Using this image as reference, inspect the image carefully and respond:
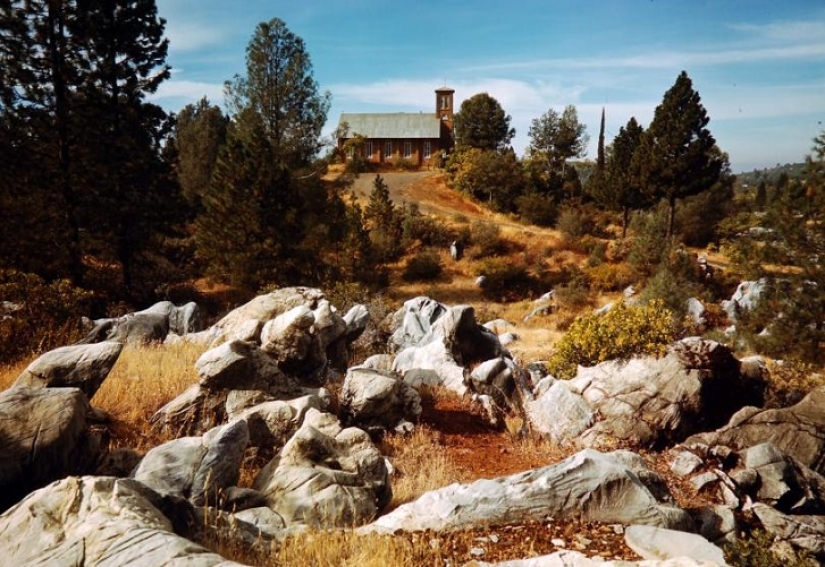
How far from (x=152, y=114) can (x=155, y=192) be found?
390 cm

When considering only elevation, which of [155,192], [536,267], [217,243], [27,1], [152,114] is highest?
[27,1]

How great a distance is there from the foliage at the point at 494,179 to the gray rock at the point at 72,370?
154 ft

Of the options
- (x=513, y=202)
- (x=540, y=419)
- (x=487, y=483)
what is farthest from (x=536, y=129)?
(x=487, y=483)

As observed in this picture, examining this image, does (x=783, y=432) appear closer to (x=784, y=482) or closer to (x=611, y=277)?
(x=784, y=482)

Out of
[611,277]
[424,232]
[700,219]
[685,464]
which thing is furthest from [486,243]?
[685,464]

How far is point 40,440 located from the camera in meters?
6.00

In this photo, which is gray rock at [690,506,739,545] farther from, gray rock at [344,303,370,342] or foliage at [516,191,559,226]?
foliage at [516,191,559,226]

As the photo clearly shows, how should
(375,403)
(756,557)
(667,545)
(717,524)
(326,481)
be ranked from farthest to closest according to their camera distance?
(375,403) → (717,524) → (326,481) → (756,557) → (667,545)

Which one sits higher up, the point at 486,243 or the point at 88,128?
the point at 88,128

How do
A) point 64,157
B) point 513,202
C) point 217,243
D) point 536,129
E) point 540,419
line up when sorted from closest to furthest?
point 540,419 < point 64,157 < point 217,243 < point 513,202 < point 536,129

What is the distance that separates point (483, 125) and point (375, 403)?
5715 cm

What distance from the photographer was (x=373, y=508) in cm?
617

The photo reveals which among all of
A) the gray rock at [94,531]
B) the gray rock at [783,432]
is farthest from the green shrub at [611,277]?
the gray rock at [94,531]

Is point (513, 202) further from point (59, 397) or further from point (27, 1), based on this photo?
point (59, 397)
